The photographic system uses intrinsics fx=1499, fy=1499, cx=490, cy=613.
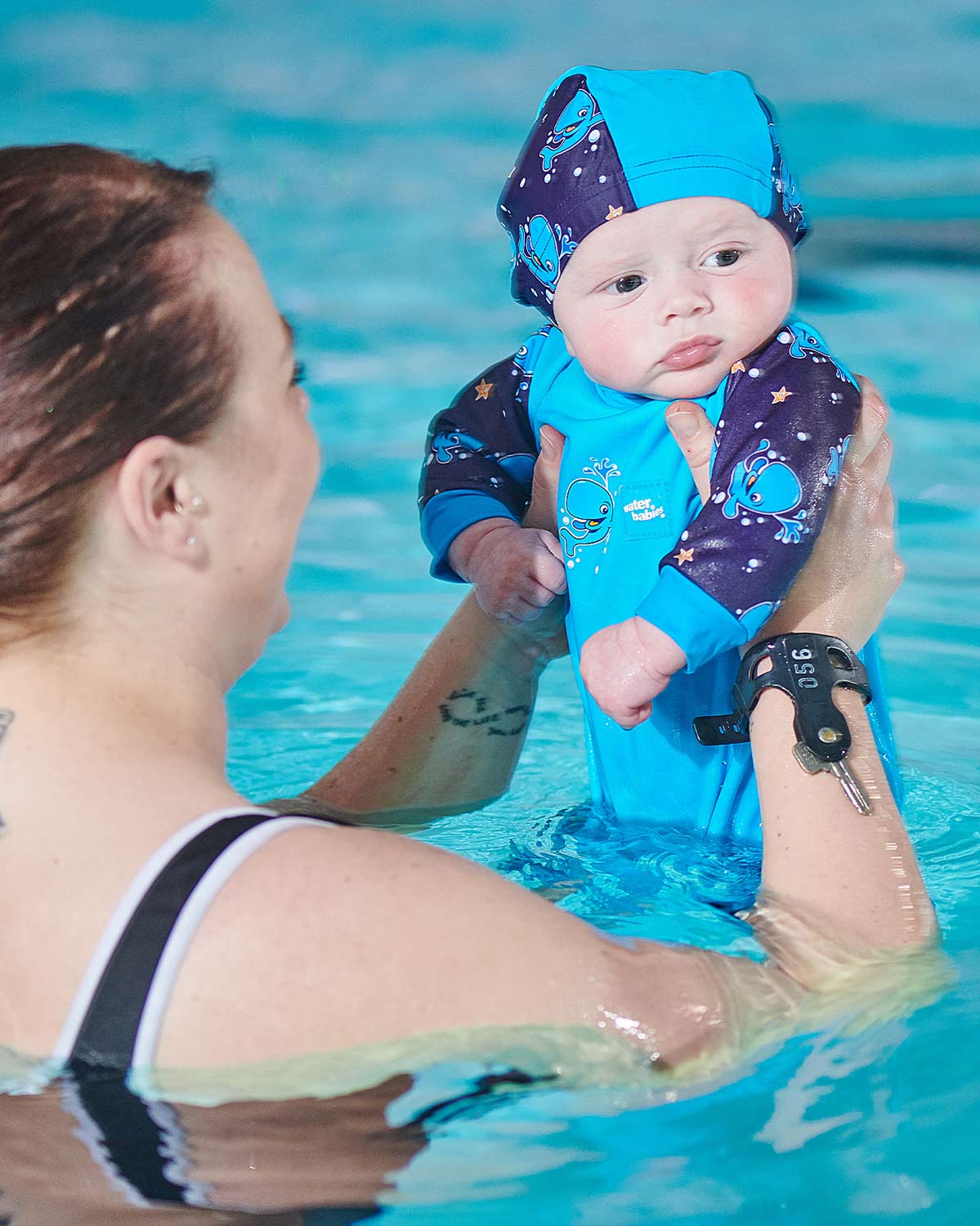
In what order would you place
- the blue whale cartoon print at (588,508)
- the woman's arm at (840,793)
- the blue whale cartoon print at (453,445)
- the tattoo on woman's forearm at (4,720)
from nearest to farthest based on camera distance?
1. the tattoo on woman's forearm at (4,720)
2. the woman's arm at (840,793)
3. the blue whale cartoon print at (588,508)
4. the blue whale cartoon print at (453,445)

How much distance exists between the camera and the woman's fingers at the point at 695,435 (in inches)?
83.0

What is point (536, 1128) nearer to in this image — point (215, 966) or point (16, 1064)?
point (215, 966)

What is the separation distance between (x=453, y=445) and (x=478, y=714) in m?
0.46

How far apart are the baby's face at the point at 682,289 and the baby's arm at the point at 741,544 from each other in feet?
0.33

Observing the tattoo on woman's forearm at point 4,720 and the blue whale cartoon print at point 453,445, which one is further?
the blue whale cartoon print at point 453,445

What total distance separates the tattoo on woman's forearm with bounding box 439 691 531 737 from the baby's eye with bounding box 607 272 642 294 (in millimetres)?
751

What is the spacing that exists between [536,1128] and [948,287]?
509 cm

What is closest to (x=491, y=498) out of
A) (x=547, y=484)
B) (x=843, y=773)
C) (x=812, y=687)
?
(x=547, y=484)

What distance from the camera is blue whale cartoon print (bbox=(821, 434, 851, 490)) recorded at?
200 cm

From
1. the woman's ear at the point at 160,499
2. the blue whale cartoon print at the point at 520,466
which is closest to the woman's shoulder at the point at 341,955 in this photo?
the woman's ear at the point at 160,499

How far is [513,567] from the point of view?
232cm

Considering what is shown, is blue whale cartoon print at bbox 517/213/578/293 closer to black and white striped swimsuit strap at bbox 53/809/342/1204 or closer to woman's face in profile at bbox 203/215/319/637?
woman's face in profile at bbox 203/215/319/637

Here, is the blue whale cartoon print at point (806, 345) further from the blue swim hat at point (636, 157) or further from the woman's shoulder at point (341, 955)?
the woman's shoulder at point (341, 955)

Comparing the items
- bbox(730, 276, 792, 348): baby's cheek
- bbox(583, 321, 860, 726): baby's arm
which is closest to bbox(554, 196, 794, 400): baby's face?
bbox(730, 276, 792, 348): baby's cheek
